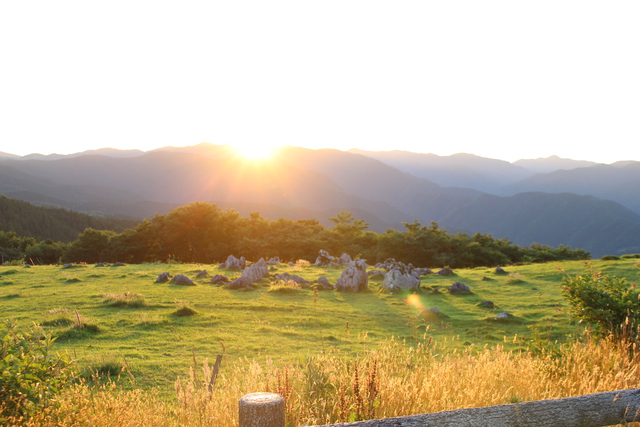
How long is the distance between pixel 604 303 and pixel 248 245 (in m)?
40.8

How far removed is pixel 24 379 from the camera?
13.6 feet

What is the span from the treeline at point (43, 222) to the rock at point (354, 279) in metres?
84.4

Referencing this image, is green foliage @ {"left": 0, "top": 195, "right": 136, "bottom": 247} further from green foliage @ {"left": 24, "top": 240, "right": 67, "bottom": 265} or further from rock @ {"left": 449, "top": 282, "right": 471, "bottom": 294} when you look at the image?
rock @ {"left": 449, "top": 282, "right": 471, "bottom": 294}

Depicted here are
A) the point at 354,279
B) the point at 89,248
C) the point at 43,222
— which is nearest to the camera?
the point at 354,279

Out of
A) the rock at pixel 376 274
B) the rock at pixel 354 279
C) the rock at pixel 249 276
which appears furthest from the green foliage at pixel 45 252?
the rock at pixel 354 279

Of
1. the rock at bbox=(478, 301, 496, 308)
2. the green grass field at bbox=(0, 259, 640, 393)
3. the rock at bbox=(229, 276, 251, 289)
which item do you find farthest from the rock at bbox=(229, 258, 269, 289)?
the rock at bbox=(478, 301, 496, 308)

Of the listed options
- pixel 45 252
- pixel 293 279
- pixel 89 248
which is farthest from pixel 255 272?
pixel 45 252

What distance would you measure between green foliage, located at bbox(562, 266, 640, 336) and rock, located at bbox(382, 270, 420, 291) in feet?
42.8

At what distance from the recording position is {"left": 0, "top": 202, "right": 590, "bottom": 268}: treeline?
4388 cm

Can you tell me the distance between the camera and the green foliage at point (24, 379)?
401 cm

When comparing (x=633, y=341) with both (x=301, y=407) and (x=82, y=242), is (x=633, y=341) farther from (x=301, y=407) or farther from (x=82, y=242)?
(x=82, y=242)

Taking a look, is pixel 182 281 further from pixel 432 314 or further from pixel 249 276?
pixel 432 314

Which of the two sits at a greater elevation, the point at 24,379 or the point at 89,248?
the point at 24,379

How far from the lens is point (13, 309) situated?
14.5 m
